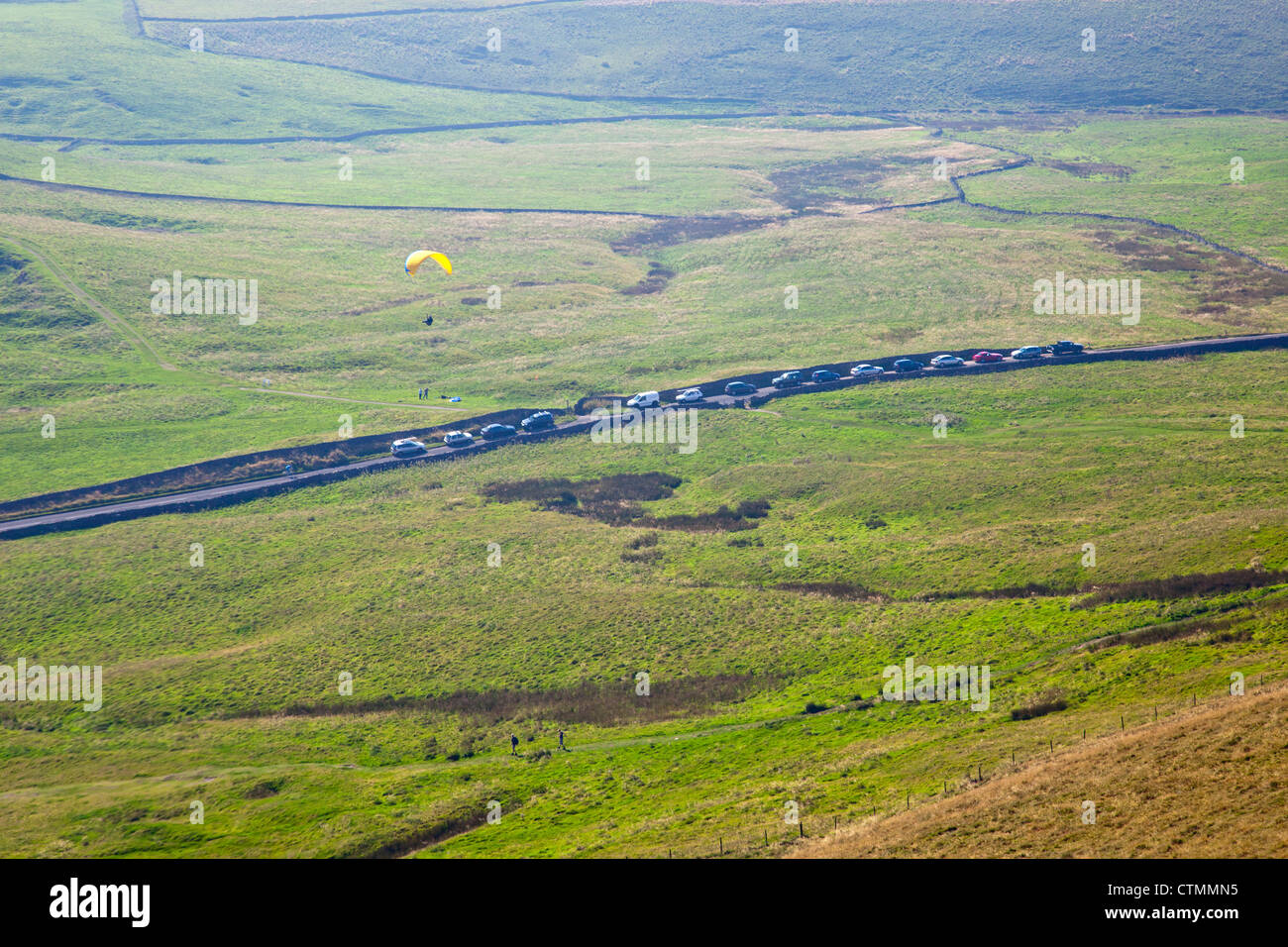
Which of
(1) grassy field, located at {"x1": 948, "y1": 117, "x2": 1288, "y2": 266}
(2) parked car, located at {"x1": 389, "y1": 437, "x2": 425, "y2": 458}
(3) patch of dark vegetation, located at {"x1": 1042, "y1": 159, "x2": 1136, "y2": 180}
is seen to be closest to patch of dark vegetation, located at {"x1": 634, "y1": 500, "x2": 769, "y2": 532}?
(2) parked car, located at {"x1": 389, "y1": 437, "x2": 425, "y2": 458}

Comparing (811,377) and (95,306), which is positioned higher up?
(95,306)

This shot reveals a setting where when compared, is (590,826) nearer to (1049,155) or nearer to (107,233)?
(107,233)

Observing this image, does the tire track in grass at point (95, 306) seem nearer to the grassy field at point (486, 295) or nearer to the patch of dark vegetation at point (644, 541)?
the grassy field at point (486, 295)

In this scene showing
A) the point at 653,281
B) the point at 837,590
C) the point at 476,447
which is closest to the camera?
the point at 837,590

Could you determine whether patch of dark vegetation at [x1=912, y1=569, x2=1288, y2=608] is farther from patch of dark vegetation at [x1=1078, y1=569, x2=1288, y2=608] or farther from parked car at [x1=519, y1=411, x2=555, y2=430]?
parked car at [x1=519, y1=411, x2=555, y2=430]

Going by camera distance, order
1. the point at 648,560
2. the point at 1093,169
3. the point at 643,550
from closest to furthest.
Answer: the point at 648,560 → the point at 643,550 → the point at 1093,169

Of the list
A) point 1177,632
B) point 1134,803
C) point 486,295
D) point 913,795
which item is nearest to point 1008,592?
point 1177,632

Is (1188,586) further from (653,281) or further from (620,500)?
(653,281)
